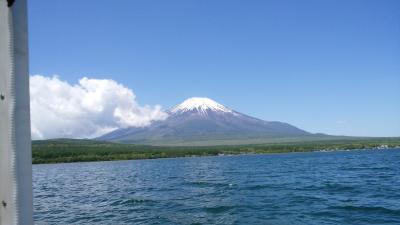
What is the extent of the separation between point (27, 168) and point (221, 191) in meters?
40.0

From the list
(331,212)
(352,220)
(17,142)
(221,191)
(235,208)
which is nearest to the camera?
(17,142)

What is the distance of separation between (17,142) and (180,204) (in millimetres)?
31403

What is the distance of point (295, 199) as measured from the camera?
33062mm

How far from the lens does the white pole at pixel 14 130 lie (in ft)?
7.24

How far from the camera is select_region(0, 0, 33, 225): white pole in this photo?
221cm

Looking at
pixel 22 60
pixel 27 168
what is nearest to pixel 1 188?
pixel 27 168

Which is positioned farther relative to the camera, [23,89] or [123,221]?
[123,221]

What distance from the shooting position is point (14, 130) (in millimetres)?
2203

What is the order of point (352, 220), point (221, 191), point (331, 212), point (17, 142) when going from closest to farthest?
1. point (17, 142)
2. point (352, 220)
3. point (331, 212)
4. point (221, 191)

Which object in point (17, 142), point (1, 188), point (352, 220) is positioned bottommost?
point (352, 220)

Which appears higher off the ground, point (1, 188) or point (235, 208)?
point (1, 188)

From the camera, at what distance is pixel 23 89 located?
2.24 metres

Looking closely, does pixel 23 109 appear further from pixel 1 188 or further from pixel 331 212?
pixel 331 212

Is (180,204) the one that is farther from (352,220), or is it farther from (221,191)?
(352,220)
